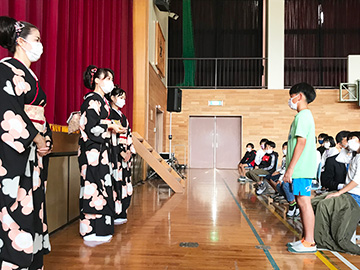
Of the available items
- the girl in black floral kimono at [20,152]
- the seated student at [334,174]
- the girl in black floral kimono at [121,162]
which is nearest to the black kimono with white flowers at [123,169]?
the girl in black floral kimono at [121,162]

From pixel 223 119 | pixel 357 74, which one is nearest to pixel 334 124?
pixel 357 74

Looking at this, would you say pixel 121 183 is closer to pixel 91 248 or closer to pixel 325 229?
pixel 91 248

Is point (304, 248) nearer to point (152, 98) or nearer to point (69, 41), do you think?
point (69, 41)

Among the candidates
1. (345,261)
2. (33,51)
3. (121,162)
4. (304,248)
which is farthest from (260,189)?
(33,51)

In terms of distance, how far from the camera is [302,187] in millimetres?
2459

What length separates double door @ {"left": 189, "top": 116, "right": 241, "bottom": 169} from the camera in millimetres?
11594

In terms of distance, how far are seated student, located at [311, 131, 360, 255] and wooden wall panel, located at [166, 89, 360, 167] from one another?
341 inches

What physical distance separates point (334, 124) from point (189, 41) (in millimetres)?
5668

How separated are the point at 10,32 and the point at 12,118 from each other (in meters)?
0.44

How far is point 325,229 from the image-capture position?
259cm

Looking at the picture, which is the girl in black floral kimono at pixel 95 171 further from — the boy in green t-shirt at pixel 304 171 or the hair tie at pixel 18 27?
the boy in green t-shirt at pixel 304 171

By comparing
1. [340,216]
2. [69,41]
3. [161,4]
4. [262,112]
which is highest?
[161,4]

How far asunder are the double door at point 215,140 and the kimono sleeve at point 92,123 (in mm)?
8972

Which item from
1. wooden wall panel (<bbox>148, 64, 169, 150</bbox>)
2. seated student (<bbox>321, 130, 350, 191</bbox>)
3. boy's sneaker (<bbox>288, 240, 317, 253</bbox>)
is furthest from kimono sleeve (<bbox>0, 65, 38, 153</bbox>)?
wooden wall panel (<bbox>148, 64, 169, 150</bbox>)
